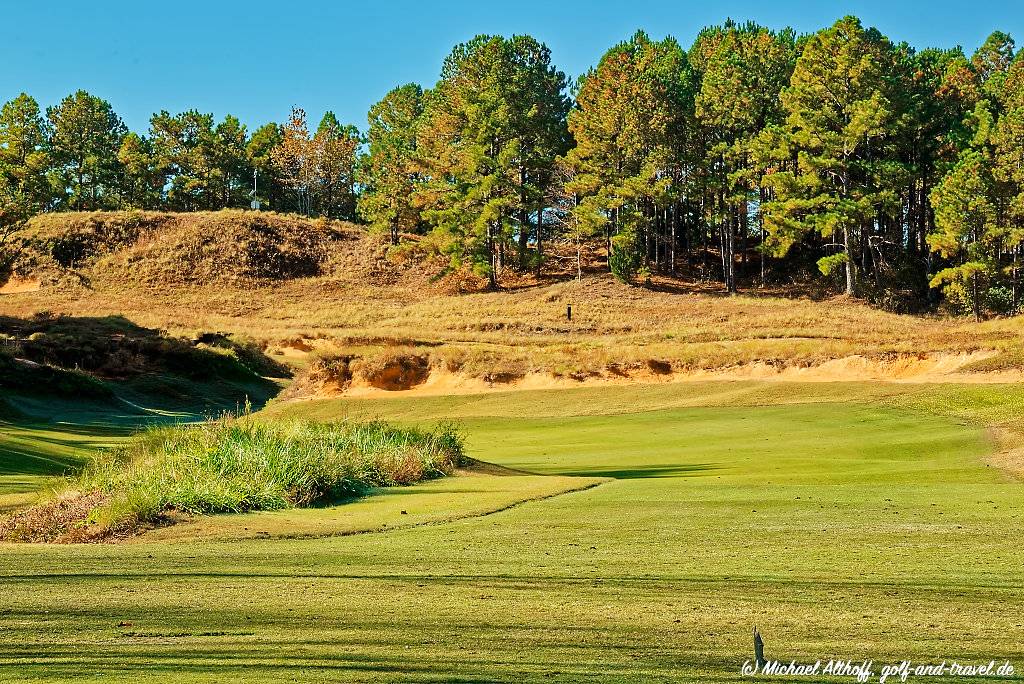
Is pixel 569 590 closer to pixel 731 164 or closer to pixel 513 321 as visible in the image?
pixel 513 321

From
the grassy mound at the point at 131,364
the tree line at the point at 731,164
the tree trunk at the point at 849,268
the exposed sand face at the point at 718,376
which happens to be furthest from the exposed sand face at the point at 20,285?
the tree trunk at the point at 849,268

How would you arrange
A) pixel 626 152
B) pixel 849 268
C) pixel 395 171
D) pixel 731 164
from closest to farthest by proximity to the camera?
1. pixel 849 268
2. pixel 626 152
3. pixel 731 164
4. pixel 395 171

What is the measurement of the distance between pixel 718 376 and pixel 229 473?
30.9 m

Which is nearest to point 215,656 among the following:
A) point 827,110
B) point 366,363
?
point 366,363

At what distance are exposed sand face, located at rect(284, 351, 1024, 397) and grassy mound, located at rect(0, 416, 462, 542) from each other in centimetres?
2297

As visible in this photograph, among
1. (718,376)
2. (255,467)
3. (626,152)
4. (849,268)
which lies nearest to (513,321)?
(626,152)

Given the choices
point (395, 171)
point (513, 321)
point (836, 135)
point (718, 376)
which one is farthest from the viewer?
point (395, 171)

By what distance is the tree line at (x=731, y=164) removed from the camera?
6962cm

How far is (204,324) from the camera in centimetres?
6625

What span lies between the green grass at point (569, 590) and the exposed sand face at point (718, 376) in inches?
967

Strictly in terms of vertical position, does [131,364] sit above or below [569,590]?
above

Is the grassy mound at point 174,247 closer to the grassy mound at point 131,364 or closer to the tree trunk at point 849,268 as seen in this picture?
the grassy mound at point 131,364

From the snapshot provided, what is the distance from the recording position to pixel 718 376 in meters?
44.8

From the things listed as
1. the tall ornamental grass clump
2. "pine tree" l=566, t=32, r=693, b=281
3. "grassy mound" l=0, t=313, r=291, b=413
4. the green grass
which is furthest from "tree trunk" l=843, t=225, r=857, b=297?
the green grass
